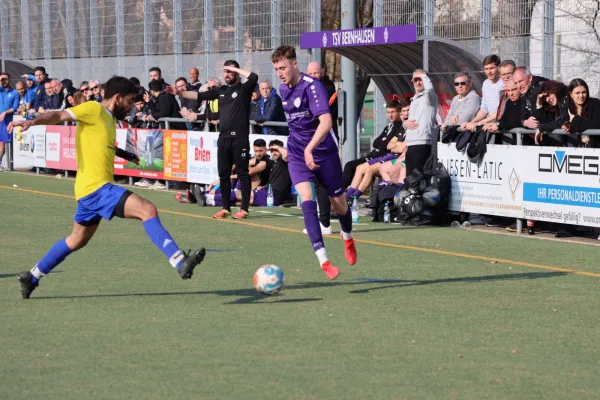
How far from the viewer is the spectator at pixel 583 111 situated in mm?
13328

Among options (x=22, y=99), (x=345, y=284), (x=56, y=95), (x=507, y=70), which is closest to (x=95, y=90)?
(x=56, y=95)

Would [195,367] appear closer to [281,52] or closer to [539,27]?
[281,52]

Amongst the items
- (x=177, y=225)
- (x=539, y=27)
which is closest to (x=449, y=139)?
(x=539, y=27)

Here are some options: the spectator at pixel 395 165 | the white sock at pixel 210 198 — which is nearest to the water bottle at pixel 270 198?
the white sock at pixel 210 198

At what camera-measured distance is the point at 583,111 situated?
13445 millimetres

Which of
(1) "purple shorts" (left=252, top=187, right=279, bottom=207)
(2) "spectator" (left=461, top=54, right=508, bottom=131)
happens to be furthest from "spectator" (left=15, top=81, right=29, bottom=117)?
(2) "spectator" (left=461, top=54, right=508, bottom=131)

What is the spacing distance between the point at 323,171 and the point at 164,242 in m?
2.15

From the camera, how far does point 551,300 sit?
939 centimetres

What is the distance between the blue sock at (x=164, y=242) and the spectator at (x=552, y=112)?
20.7ft

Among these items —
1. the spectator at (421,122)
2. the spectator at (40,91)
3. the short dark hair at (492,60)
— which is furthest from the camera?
the spectator at (40,91)

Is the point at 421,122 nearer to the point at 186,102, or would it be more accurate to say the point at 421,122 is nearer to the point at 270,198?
the point at 270,198

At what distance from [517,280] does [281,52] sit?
9.59 ft

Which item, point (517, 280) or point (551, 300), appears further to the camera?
point (517, 280)

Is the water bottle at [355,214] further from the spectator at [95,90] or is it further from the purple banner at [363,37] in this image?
the spectator at [95,90]
